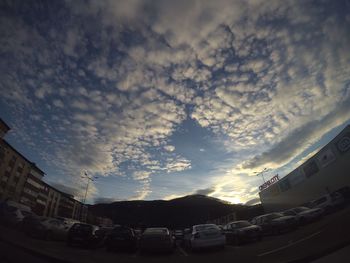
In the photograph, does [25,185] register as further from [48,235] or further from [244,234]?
[244,234]

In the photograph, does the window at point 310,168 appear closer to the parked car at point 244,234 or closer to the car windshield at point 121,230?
the parked car at point 244,234

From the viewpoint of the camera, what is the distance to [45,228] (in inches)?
500

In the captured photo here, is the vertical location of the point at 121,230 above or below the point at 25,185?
below

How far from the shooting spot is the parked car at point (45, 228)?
12680mm

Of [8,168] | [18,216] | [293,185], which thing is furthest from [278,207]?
[8,168]

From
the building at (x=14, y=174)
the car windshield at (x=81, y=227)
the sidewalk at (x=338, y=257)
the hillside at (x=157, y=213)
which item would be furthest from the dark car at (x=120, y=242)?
the hillside at (x=157, y=213)

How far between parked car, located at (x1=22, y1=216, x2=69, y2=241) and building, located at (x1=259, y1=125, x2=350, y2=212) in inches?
1248

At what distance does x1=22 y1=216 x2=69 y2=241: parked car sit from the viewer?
41.6ft

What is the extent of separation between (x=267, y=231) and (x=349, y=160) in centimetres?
1968

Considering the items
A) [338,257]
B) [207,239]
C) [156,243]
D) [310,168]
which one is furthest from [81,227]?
[310,168]

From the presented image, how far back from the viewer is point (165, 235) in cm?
1030

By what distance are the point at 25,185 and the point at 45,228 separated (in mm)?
61798

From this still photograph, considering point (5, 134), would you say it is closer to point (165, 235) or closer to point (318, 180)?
point (165, 235)

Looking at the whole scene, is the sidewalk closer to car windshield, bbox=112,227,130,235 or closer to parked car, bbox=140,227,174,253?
parked car, bbox=140,227,174,253
